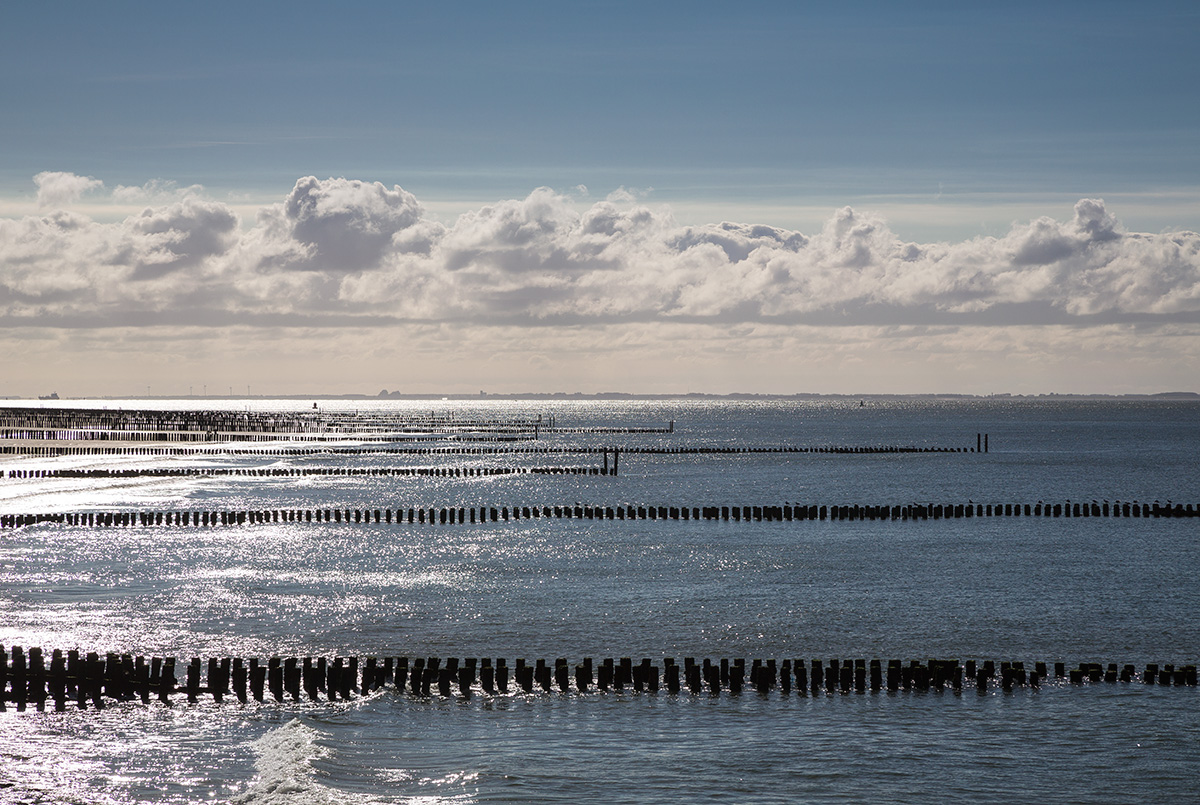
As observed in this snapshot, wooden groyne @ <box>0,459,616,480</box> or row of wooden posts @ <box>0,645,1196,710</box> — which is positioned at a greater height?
wooden groyne @ <box>0,459,616,480</box>

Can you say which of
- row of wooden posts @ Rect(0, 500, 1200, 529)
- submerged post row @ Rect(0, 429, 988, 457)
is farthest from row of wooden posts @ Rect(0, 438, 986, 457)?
row of wooden posts @ Rect(0, 500, 1200, 529)

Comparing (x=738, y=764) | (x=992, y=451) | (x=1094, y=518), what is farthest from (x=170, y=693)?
(x=992, y=451)

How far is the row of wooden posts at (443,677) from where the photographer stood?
25875 millimetres

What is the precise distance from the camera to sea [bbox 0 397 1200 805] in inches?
861

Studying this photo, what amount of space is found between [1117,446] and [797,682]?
159 m

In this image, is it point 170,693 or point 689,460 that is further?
point 689,460

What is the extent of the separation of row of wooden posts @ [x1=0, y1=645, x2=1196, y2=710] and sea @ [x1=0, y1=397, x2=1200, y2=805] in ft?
1.33

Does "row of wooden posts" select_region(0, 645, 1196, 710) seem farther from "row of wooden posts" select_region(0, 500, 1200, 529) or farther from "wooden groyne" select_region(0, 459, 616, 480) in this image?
"wooden groyne" select_region(0, 459, 616, 480)

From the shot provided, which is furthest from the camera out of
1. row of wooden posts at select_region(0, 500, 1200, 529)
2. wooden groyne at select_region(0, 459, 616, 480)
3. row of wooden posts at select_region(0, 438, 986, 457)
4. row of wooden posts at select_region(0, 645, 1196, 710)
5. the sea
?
row of wooden posts at select_region(0, 438, 986, 457)

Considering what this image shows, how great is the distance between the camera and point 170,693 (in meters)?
26.4

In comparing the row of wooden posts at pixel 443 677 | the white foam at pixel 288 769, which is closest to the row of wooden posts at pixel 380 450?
the row of wooden posts at pixel 443 677

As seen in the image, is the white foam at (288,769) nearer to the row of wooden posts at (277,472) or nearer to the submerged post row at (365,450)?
the row of wooden posts at (277,472)

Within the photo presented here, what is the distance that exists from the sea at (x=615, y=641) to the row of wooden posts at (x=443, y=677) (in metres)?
0.40

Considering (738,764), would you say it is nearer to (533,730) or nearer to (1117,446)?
(533,730)
